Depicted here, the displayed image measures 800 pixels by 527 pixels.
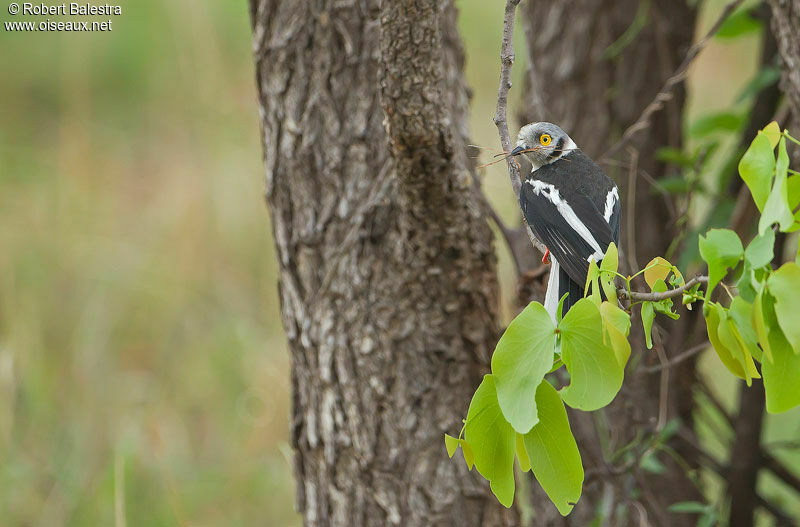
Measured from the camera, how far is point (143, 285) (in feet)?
15.7

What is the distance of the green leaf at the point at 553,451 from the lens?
1281 mm

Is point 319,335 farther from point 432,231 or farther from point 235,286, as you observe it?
point 235,286

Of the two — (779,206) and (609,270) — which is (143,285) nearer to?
(609,270)

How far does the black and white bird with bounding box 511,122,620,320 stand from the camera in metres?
2.00

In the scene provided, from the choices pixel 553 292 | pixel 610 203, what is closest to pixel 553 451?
pixel 553 292

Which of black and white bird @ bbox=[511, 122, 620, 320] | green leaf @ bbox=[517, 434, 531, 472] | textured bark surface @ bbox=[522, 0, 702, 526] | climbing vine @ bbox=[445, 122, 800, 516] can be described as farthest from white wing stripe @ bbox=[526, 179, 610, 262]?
textured bark surface @ bbox=[522, 0, 702, 526]

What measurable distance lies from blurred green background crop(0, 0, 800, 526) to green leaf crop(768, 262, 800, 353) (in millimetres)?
2250

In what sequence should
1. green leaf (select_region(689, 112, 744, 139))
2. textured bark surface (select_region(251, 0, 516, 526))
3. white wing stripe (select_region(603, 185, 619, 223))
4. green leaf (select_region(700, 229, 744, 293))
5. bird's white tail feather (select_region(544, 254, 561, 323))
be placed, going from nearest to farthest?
green leaf (select_region(700, 229, 744, 293))
bird's white tail feather (select_region(544, 254, 561, 323))
white wing stripe (select_region(603, 185, 619, 223))
textured bark surface (select_region(251, 0, 516, 526))
green leaf (select_region(689, 112, 744, 139))

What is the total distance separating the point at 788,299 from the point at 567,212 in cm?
111

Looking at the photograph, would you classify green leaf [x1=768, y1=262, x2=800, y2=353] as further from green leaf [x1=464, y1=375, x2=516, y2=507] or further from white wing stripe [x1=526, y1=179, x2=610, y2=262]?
white wing stripe [x1=526, y1=179, x2=610, y2=262]

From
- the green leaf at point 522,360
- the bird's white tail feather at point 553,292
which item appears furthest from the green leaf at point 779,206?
the bird's white tail feather at point 553,292

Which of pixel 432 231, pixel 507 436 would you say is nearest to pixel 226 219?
pixel 432 231

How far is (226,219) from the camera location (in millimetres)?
5402

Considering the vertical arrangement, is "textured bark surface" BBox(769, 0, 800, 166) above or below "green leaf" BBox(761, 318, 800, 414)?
above
